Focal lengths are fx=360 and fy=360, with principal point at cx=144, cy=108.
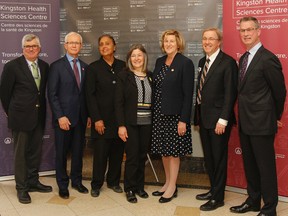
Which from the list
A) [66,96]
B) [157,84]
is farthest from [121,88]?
[66,96]

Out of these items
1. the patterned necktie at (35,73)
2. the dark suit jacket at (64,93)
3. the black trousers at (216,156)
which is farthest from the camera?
the patterned necktie at (35,73)

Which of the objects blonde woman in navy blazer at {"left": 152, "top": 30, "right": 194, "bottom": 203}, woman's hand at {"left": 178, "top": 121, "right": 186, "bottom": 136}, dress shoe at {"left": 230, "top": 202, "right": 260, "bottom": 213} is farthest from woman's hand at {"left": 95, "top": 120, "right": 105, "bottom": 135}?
dress shoe at {"left": 230, "top": 202, "right": 260, "bottom": 213}

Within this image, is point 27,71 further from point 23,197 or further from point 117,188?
point 117,188

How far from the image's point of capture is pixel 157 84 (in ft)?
11.1

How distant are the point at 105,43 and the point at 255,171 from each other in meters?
1.86

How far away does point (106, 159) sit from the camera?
3.73 meters

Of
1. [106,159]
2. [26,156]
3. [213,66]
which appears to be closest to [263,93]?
[213,66]

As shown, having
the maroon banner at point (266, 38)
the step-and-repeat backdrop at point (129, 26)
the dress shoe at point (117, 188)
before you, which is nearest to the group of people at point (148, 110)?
the dress shoe at point (117, 188)

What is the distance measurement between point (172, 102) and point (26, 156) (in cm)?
164

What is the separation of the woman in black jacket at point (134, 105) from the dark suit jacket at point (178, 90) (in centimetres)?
20

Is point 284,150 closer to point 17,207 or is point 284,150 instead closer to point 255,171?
point 255,171

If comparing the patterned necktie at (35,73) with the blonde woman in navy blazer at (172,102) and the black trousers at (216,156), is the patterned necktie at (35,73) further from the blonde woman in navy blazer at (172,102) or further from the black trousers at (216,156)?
the black trousers at (216,156)

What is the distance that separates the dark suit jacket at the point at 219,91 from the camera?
312cm

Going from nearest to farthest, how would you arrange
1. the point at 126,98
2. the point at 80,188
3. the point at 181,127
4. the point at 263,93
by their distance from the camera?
1. the point at 263,93
2. the point at 181,127
3. the point at 126,98
4. the point at 80,188
